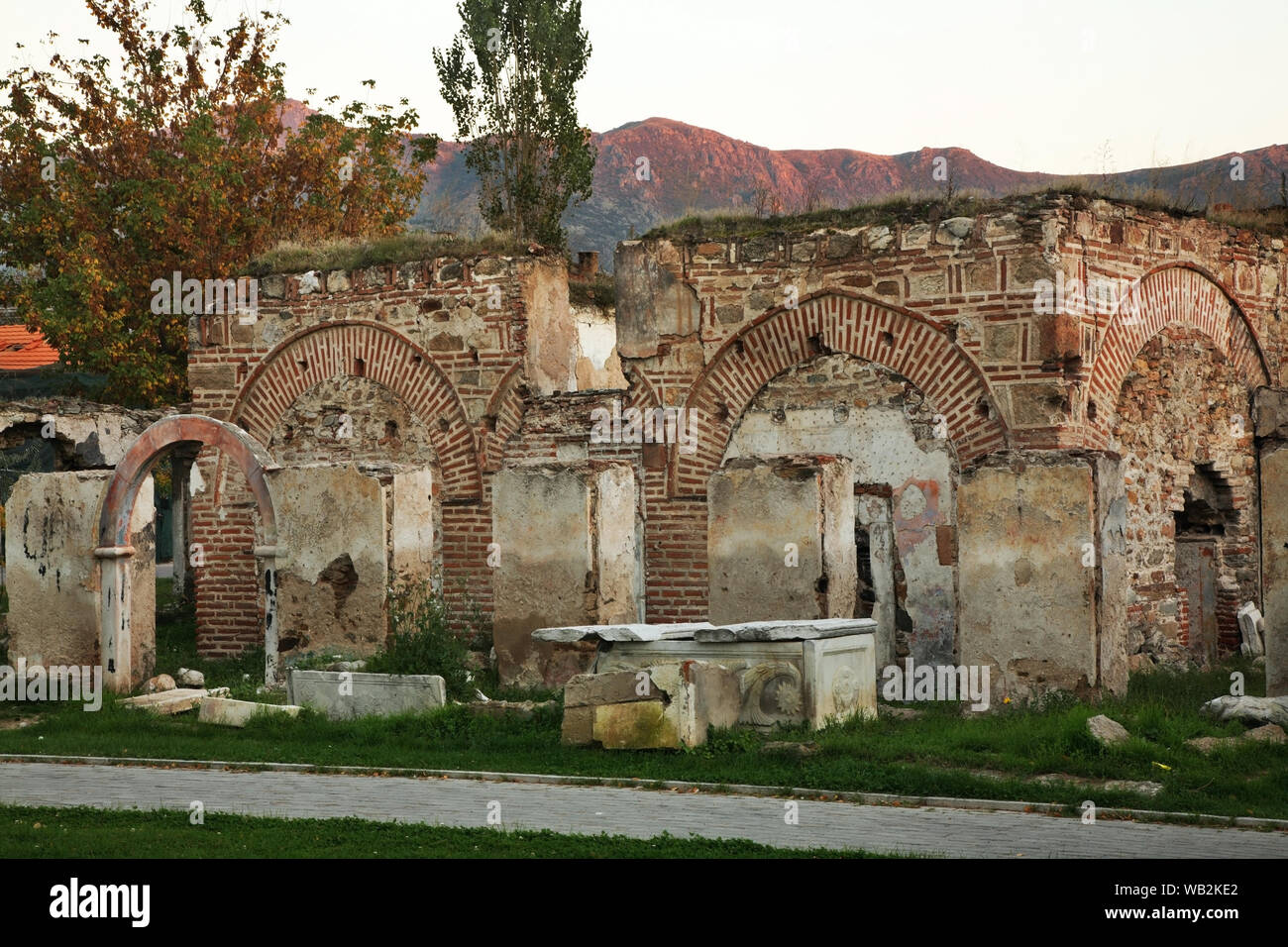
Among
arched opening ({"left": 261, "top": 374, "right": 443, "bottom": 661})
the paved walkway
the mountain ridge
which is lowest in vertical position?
the paved walkway

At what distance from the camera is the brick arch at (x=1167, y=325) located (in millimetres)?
13773

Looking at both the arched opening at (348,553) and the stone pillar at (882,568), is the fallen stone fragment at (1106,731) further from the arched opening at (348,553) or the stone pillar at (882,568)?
the arched opening at (348,553)

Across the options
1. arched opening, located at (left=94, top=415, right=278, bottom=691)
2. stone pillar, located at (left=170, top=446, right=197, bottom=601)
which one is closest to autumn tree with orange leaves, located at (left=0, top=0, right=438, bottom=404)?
stone pillar, located at (left=170, top=446, right=197, bottom=601)

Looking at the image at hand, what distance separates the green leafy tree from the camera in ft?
102

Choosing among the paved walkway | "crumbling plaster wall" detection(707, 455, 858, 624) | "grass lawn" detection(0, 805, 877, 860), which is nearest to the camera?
"grass lawn" detection(0, 805, 877, 860)

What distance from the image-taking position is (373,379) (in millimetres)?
16469

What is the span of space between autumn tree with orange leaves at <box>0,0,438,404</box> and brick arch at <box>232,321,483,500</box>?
5.11 m

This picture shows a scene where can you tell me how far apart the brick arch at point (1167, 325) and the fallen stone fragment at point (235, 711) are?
7424 millimetres

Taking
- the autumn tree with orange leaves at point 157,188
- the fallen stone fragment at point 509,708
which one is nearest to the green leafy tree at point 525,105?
the autumn tree with orange leaves at point 157,188

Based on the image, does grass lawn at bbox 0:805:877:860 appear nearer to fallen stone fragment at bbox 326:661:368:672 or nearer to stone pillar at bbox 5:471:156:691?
fallen stone fragment at bbox 326:661:368:672

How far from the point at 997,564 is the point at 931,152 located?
56.3 metres

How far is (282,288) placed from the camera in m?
16.8

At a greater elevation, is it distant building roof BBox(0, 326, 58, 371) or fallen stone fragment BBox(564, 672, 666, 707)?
distant building roof BBox(0, 326, 58, 371)

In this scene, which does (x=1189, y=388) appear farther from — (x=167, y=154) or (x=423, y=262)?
(x=167, y=154)
